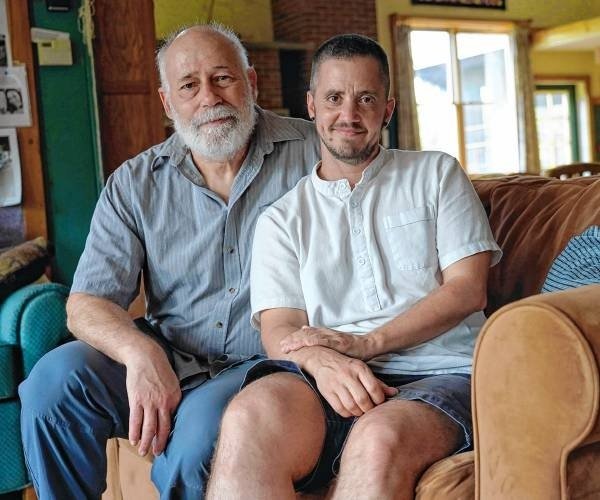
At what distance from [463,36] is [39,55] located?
6.97 m

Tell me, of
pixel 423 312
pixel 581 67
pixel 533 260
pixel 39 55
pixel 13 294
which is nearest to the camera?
pixel 423 312

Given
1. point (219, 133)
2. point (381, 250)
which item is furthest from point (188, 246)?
point (381, 250)

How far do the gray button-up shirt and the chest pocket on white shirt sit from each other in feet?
1.36

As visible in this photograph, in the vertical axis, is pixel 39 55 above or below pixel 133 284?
above

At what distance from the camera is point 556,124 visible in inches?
430

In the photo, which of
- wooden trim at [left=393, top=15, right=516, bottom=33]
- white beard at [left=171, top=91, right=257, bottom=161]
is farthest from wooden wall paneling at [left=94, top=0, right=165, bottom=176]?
wooden trim at [left=393, top=15, right=516, bottom=33]

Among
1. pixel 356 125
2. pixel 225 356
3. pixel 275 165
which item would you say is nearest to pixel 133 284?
pixel 225 356

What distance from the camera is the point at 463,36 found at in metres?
9.57

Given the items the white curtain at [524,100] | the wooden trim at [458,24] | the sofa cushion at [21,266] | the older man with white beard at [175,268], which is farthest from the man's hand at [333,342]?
the white curtain at [524,100]

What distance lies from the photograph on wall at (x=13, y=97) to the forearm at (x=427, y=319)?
2732 millimetres

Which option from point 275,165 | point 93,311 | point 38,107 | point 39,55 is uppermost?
point 39,55

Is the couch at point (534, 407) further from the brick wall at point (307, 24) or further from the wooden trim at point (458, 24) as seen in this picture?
the wooden trim at point (458, 24)

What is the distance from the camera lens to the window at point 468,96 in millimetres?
9234

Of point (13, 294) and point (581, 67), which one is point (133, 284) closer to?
point (13, 294)
